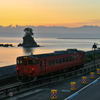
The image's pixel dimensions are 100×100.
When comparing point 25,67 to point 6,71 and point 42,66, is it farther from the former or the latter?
point 6,71

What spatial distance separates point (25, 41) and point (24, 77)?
567 feet

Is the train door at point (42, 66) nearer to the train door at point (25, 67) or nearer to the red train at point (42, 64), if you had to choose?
the red train at point (42, 64)

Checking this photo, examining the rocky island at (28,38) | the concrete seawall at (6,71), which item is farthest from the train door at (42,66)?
the rocky island at (28,38)

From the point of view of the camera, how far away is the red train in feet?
75.6

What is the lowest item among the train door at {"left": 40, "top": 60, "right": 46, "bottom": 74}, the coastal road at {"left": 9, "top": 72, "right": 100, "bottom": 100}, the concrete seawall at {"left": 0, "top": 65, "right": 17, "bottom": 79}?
the coastal road at {"left": 9, "top": 72, "right": 100, "bottom": 100}

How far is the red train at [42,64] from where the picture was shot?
23.0 metres

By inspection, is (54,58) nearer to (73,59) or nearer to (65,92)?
(73,59)

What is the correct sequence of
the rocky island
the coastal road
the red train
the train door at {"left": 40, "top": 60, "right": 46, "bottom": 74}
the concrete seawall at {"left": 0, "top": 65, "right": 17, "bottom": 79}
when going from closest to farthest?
the coastal road, the red train, the train door at {"left": 40, "top": 60, "right": 46, "bottom": 74}, the concrete seawall at {"left": 0, "top": 65, "right": 17, "bottom": 79}, the rocky island

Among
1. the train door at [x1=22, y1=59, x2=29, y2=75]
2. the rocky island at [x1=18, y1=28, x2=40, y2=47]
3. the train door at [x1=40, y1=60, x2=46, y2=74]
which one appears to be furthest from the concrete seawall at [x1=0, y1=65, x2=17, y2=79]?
the rocky island at [x1=18, y1=28, x2=40, y2=47]

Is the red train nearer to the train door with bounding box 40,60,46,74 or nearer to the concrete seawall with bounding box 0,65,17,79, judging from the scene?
the train door with bounding box 40,60,46,74

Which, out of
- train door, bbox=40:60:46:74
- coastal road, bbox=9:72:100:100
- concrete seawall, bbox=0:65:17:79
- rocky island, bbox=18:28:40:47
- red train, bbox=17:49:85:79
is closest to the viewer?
coastal road, bbox=9:72:100:100

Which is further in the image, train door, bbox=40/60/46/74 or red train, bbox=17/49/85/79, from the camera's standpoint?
train door, bbox=40/60/46/74

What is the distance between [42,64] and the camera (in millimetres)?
24312

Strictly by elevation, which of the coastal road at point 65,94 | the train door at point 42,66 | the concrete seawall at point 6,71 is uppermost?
the train door at point 42,66
